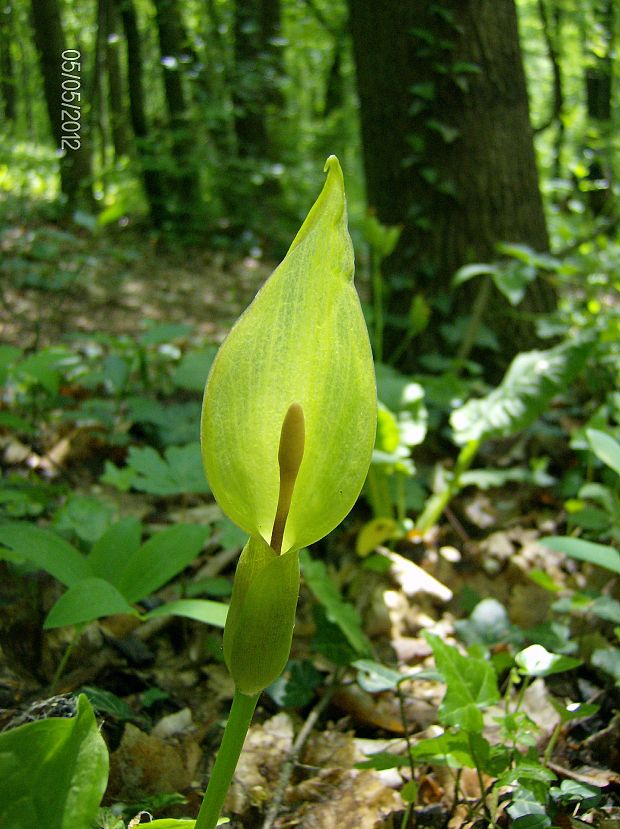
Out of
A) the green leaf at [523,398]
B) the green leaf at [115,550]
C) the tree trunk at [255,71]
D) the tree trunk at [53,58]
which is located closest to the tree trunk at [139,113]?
the tree trunk at [255,71]

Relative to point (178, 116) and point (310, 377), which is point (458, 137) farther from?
point (178, 116)

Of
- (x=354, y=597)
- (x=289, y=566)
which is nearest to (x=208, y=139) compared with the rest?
(x=354, y=597)

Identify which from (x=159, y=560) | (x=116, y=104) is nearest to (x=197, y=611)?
(x=159, y=560)

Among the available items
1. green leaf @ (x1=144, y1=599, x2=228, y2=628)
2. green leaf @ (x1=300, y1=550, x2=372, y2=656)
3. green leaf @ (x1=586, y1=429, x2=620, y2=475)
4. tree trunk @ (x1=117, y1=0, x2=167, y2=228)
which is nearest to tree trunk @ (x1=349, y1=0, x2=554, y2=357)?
green leaf @ (x1=586, y1=429, x2=620, y2=475)

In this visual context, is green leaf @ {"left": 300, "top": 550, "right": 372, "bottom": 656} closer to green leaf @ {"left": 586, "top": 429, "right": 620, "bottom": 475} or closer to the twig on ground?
the twig on ground

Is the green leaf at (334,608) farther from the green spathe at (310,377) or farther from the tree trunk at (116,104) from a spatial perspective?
the tree trunk at (116,104)

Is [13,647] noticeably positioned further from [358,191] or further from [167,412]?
[358,191]
